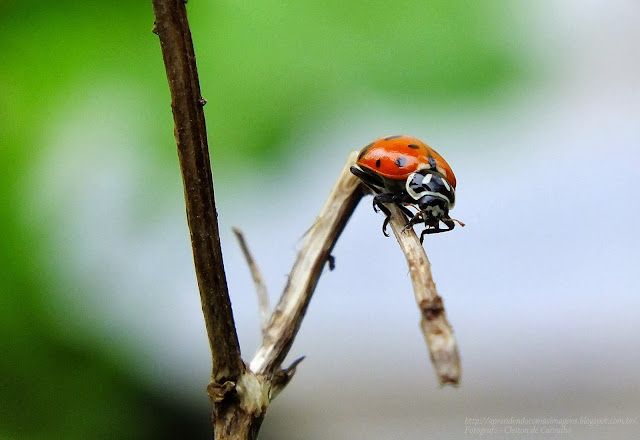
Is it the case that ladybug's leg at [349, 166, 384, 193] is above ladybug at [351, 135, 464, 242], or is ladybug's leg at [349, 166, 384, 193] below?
below

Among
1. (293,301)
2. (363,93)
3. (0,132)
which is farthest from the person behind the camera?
(363,93)

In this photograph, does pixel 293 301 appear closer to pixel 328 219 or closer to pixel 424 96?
pixel 328 219

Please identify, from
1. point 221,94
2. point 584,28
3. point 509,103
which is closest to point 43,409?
point 221,94

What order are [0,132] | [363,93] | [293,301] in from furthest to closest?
1. [363,93]
2. [0,132]
3. [293,301]

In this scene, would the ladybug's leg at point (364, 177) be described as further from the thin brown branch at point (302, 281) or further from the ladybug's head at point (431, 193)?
the ladybug's head at point (431, 193)

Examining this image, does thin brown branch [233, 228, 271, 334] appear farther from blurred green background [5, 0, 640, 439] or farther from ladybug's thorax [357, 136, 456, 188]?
blurred green background [5, 0, 640, 439]

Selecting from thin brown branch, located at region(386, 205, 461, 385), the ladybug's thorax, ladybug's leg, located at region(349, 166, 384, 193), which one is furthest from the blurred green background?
thin brown branch, located at region(386, 205, 461, 385)

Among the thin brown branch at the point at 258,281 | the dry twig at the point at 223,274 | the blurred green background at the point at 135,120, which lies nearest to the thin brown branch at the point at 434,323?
the dry twig at the point at 223,274
